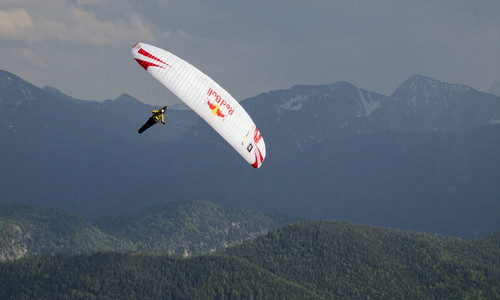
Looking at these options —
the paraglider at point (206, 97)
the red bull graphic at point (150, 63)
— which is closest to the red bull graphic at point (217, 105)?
the paraglider at point (206, 97)

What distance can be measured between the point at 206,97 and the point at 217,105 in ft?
9.10

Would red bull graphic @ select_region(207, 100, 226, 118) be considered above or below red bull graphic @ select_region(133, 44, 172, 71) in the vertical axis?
below

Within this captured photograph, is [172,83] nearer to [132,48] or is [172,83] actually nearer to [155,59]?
[155,59]

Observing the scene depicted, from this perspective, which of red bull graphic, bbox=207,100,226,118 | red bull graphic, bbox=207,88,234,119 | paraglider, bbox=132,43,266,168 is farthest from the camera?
red bull graphic, bbox=207,88,234,119

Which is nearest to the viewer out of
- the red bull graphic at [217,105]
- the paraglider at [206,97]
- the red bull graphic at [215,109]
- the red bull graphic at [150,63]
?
the paraglider at [206,97]

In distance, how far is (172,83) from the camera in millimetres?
111500

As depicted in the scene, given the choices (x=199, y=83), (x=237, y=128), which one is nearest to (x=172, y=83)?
(x=199, y=83)

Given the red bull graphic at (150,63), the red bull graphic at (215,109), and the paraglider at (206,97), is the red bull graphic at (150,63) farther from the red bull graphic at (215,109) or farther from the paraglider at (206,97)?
the red bull graphic at (215,109)

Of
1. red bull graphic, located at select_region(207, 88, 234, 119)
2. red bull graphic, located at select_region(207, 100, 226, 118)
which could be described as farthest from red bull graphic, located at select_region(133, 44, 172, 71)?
red bull graphic, located at select_region(207, 100, 226, 118)

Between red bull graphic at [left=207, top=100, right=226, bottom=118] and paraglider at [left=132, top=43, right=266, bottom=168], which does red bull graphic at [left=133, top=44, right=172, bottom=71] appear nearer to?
paraglider at [left=132, top=43, right=266, bottom=168]

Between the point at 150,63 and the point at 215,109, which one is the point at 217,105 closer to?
the point at 215,109

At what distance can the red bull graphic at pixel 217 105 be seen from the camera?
112m

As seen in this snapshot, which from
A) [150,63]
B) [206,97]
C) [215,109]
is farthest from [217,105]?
[150,63]

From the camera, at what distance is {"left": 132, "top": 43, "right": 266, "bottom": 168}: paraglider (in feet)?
364
